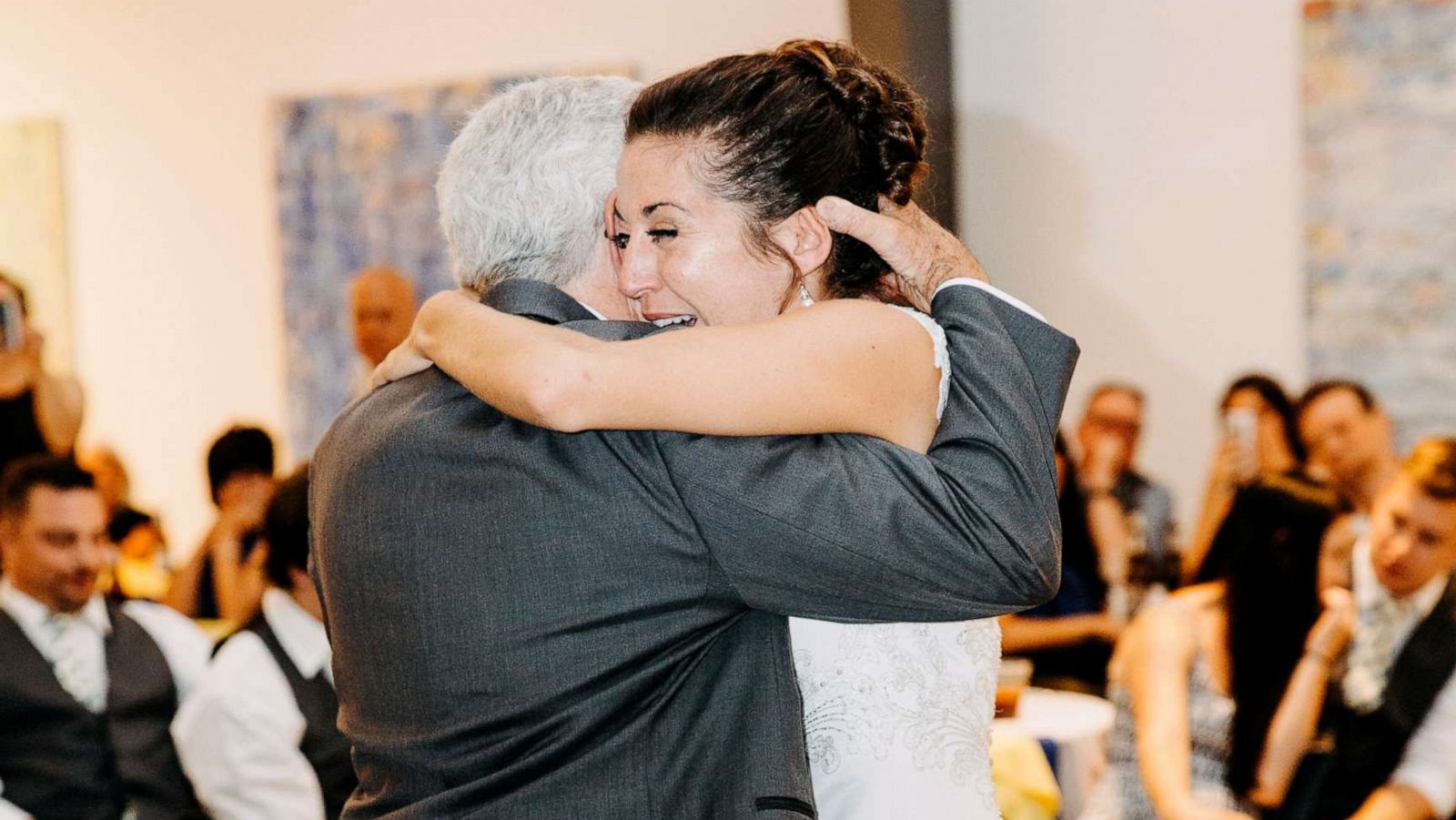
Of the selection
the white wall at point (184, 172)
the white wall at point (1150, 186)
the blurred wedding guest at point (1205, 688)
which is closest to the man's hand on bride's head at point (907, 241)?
the blurred wedding guest at point (1205, 688)

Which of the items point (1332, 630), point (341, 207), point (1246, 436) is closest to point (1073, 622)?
point (1246, 436)

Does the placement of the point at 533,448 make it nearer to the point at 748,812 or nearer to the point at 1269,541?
the point at 748,812

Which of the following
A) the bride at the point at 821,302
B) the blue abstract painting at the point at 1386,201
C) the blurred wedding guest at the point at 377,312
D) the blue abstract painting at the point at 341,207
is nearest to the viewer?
the bride at the point at 821,302

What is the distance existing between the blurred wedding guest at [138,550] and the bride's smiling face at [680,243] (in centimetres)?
442

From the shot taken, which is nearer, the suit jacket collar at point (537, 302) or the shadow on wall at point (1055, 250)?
the suit jacket collar at point (537, 302)

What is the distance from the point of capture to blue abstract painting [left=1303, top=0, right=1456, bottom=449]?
5.34m

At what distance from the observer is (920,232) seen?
57.0 inches

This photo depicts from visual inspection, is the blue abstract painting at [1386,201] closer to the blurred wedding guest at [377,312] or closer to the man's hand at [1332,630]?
the man's hand at [1332,630]

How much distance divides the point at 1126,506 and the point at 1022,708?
1.29 m

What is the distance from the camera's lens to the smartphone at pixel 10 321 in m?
5.13

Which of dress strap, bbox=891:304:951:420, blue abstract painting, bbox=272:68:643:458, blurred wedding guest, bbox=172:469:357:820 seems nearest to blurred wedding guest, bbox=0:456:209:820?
blurred wedding guest, bbox=172:469:357:820

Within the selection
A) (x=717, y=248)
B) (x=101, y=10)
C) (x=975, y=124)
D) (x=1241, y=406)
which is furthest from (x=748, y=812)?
(x=101, y=10)

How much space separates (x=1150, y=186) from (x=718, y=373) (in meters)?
4.76

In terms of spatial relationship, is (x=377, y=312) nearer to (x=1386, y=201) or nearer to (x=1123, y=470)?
(x=1123, y=470)
